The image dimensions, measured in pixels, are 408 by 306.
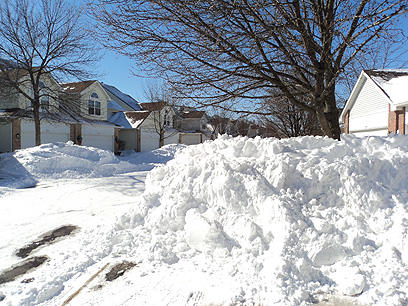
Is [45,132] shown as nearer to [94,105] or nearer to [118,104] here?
[94,105]

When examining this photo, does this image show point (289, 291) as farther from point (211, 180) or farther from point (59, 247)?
point (59, 247)

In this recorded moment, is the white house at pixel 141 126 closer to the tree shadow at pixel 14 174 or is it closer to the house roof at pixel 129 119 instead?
the house roof at pixel 129 119

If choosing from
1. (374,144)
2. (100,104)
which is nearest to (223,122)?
(100,104)

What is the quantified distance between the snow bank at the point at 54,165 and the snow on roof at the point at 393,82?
44.4 ft

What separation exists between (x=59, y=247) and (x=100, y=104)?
68.9 ft

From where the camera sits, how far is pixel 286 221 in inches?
135

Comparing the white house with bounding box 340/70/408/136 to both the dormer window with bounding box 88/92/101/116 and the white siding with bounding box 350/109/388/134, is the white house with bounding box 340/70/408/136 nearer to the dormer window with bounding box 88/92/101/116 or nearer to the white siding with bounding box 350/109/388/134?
the white siding with bounding box 350/109/388/134

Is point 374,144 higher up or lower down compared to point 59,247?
higher up

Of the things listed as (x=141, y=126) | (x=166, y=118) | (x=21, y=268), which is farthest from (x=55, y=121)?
(x=21, y=268)

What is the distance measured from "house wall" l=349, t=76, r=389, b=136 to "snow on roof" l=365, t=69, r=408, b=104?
33 cm

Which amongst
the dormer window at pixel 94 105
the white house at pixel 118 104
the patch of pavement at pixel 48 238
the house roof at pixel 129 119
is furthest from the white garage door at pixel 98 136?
the patch of pavement at pixel 48 238

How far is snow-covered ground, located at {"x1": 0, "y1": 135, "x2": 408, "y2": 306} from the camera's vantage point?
2805 mm

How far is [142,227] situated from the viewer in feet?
13.8

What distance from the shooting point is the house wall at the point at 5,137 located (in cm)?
1631
